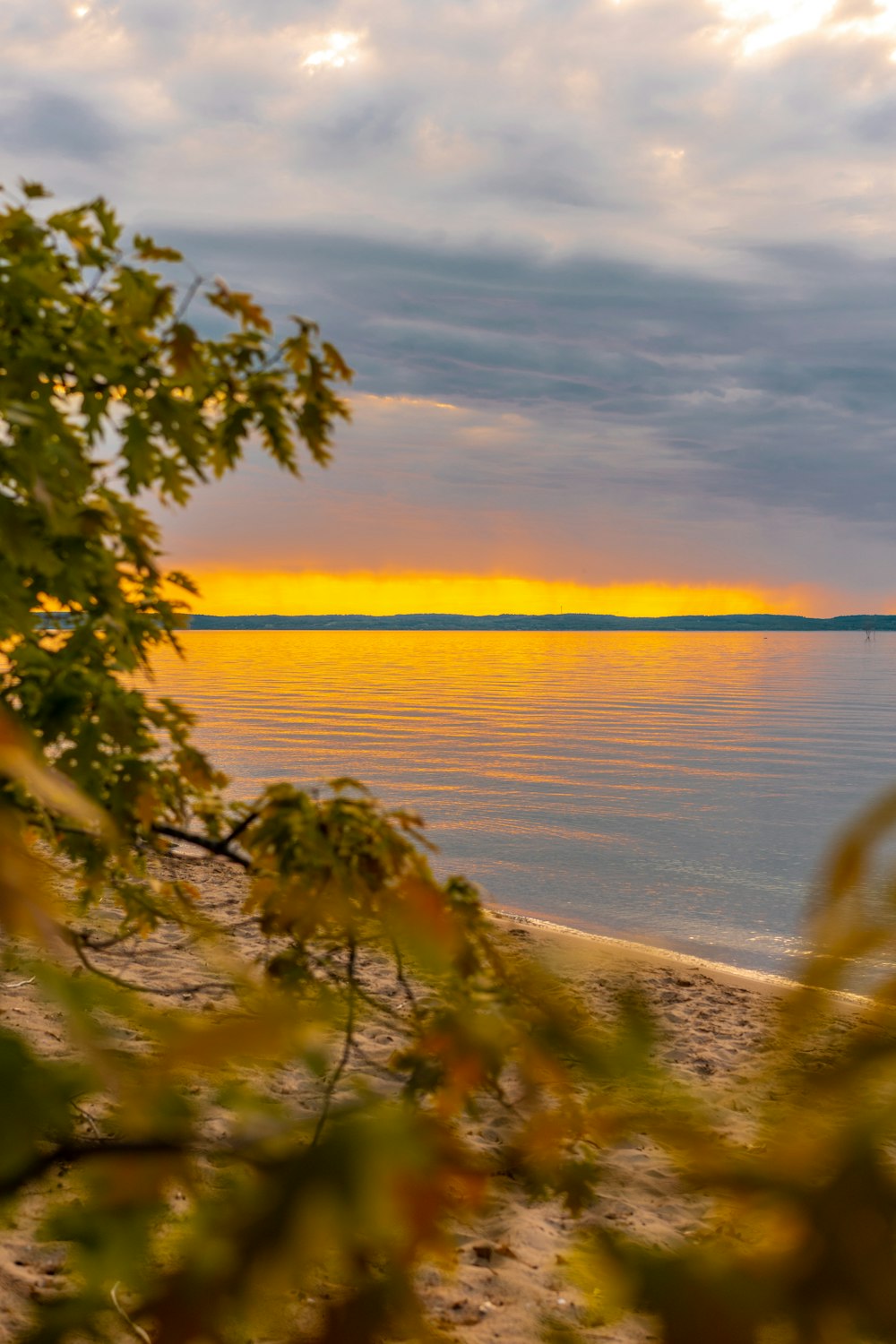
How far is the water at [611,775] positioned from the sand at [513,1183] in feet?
0.43

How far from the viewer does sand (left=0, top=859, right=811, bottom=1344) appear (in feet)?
1.72

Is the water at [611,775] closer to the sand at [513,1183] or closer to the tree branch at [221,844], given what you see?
the sand at [513,1183]

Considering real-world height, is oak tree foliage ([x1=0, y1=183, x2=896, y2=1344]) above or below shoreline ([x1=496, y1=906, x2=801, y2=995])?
above

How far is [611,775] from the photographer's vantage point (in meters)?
33.2

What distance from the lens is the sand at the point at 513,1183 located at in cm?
52

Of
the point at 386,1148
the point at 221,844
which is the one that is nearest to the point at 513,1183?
the point at 386,1148

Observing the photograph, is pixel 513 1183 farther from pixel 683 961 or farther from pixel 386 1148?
pixel 683 961

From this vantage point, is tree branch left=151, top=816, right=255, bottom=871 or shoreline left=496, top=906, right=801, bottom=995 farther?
shoreline left=496, top=906, right=801, bottom=995

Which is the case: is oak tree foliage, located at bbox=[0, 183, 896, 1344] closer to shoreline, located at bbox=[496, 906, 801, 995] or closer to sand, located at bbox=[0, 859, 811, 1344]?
sand, located at bbox=[0, 859, 811, 1344]

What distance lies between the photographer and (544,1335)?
540 mm

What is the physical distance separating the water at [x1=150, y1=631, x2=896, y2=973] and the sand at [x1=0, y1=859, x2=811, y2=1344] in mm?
131

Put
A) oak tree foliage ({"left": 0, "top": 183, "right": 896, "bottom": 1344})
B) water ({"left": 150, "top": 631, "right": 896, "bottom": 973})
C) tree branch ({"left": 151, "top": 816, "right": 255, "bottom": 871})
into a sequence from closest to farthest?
oak tree foliage ({"left": 0, "top": 183, "right": 896, "bottom": 1344}), tree branch ({"left": 151, "top": 816, "right": 255, "bottom": 871}), water ({"left": 150, "top": 631, "right": 896, "bottom": 973})

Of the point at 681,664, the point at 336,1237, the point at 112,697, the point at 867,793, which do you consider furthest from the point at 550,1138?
the point at 681,664

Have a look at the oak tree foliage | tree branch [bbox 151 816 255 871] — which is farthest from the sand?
tree branch [bbox 151 816 255 871]
